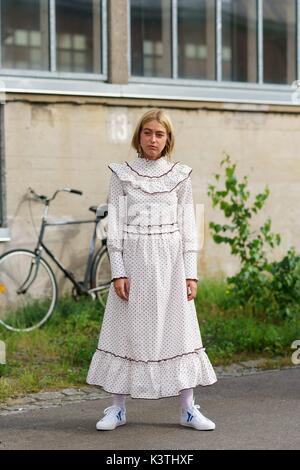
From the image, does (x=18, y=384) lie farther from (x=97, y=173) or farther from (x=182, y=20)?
(x=182, y=20)

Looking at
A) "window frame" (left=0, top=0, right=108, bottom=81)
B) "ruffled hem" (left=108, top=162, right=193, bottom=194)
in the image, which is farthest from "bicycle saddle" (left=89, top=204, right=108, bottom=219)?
"ruffled hem" (left=108, top=162, right=193, bottom=194)

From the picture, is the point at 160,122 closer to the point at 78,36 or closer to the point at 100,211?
the point at 100,211

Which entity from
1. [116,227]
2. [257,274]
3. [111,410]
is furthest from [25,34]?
[111,410]

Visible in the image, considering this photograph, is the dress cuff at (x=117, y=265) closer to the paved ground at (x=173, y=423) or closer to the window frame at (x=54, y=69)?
the paved ground at (x=173, y=423)

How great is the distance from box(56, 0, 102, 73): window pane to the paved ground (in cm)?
421

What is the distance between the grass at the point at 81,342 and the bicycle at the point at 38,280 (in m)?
0.13

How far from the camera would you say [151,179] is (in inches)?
225

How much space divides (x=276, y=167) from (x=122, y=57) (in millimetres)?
2186

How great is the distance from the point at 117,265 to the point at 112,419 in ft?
3.07

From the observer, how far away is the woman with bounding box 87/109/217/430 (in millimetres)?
5637

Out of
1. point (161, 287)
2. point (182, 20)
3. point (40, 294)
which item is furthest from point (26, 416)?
point (182, 20)

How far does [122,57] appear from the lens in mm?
10102

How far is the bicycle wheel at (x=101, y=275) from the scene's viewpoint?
955cm

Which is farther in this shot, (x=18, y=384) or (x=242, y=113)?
(x=242, y=113)
